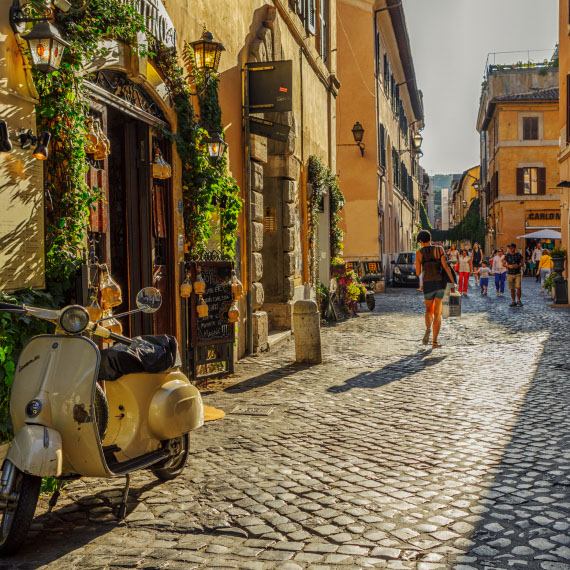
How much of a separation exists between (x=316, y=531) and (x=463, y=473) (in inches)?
52.2

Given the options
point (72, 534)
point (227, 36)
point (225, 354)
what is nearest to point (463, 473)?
point (72, 534)

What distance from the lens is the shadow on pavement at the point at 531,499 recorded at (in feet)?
11.6

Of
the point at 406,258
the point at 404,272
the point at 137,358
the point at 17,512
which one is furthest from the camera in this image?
the point at 406,258

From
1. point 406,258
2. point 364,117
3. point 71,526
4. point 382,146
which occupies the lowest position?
point 71,526

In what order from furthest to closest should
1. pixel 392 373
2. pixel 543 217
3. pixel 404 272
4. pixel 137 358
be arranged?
1. pixel 543 217
2. pixel 404 272
3. pixel 392 373
4. pixel 137 358

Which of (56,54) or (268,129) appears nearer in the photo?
(56,54)

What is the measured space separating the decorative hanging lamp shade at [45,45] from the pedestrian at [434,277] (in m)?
6.97

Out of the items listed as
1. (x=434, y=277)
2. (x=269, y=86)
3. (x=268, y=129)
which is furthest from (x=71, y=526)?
(x=434, y=277)

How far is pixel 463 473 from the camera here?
15.9 ft

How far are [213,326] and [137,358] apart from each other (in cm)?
398

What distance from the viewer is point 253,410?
6844mm

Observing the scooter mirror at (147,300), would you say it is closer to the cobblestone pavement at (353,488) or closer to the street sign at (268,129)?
the cobblestone pavement at (353,488)

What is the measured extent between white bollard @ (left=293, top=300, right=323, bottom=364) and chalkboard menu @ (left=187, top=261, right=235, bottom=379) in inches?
47.8

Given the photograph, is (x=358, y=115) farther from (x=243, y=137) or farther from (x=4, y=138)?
(x=4, y=138)
